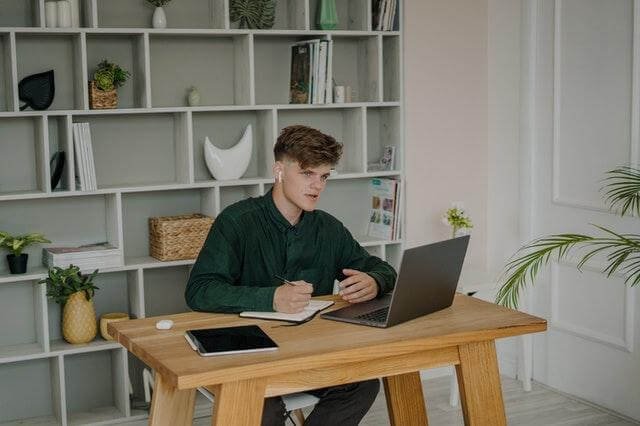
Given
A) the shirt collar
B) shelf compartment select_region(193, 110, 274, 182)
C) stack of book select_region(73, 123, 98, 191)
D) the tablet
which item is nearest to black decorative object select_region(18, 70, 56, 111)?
stack of book select_region(73, 123, 98, 191)

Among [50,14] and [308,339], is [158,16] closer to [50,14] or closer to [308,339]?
[50,14]

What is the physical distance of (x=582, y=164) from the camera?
4.50 m

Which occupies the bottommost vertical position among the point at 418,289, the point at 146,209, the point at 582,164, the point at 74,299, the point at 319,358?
the point at 74,299

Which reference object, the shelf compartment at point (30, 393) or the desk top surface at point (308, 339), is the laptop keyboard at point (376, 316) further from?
the shelf compartment at point (30, 393)

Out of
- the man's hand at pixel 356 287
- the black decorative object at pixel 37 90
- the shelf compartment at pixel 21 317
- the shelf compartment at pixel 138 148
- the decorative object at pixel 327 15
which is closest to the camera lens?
the man's hand at pixel 356 287

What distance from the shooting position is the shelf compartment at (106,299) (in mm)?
4398

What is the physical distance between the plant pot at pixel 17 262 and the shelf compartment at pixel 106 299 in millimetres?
298

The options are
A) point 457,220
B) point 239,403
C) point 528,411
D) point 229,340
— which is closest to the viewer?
point 239,403

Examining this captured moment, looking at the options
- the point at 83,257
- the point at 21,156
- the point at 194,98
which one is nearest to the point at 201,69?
the point at 194,98

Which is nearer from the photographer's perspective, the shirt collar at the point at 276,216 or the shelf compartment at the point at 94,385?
the shirt collar at the point at 276,216

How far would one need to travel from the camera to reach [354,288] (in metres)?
3.17

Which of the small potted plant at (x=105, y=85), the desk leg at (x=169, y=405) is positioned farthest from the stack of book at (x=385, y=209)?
the desk leg at (x=169, y=405)

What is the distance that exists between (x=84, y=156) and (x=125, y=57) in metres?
0.53

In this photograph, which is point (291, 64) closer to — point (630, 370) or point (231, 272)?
point (231, 272)
